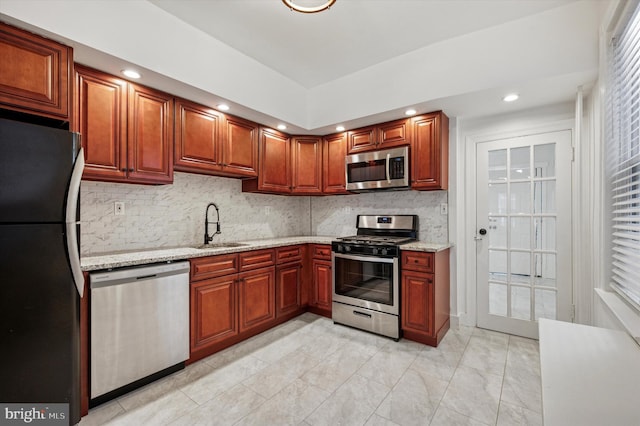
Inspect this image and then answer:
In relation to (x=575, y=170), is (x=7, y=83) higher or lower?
higher

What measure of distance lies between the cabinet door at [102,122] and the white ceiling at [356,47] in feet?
0.48

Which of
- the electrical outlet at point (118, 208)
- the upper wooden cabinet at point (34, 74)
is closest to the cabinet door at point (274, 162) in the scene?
the electrical outlet at point (118, 208)

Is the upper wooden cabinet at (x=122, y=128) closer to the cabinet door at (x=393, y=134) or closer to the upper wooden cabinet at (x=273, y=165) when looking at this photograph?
the upper wooden cabinet at (x=273, y=165)

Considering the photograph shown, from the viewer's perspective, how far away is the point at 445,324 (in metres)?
3.00

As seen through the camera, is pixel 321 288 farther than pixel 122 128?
Yes

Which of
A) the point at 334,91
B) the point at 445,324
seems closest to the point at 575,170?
the point at 445,324

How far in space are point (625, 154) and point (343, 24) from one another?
2.08 metres

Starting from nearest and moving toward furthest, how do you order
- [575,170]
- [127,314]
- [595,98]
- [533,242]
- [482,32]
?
[127,314] → [595,98] → [482,32] → [575,170] → [533,242]

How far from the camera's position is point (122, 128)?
2205mm

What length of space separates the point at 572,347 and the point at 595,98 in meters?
2.11

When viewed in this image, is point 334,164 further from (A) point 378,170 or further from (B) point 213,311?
(B) point 213,311

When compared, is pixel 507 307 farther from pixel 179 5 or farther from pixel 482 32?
pixel 179 5

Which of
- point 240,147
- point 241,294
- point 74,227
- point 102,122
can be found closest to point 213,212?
point 240,147

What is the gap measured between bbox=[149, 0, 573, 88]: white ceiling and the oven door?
202 centimetres
